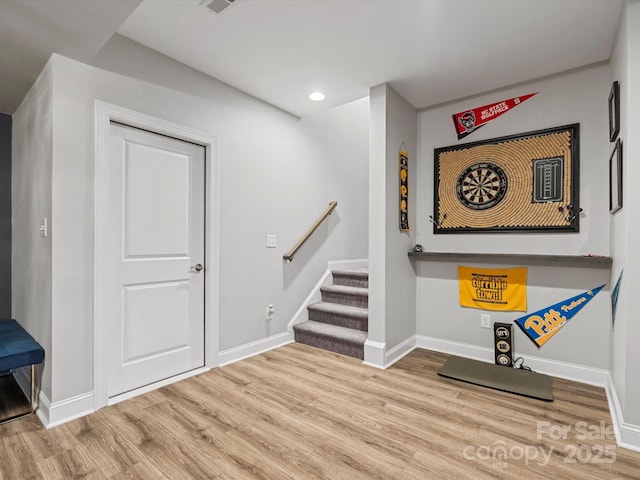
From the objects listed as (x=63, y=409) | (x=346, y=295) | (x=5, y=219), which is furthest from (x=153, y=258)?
(x=346, y=295)

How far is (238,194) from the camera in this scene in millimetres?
3178

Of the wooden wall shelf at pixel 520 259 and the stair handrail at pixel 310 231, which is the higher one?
the stair handrail at pixel 310 231

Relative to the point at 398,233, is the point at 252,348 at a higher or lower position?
Result: lower

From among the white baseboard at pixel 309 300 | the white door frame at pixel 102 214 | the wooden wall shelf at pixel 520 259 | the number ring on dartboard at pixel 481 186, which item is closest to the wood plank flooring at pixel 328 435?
the white door frame at pixel 102 214

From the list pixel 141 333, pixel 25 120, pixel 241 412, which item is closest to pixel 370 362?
pixel 241 412

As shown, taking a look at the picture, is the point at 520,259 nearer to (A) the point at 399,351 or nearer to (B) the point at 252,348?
(A) the point at 399,351

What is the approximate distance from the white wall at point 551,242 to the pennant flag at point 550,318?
0.04m

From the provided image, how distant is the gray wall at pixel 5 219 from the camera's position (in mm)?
3104

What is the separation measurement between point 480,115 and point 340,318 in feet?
8.21

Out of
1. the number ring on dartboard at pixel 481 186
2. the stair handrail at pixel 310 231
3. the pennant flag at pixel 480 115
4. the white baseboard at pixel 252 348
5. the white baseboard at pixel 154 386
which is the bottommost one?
the white baseboard at pixel 154 386

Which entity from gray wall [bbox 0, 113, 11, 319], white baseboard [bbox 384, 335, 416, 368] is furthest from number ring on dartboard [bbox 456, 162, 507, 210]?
gray wall [bbox 0, 113, 11, 319]

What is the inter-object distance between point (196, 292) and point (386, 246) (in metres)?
1.72

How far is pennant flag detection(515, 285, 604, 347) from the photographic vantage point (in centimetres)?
276

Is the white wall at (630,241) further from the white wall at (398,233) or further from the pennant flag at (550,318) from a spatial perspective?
the white wall at (398,233)
